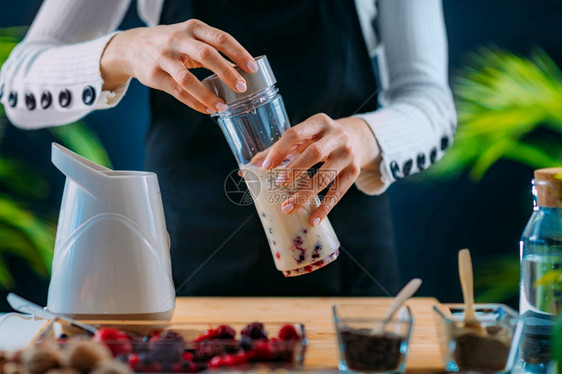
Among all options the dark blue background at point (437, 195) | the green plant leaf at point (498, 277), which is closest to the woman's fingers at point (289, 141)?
the dark blue background at point (437, 195)

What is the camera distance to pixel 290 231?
0.89 m

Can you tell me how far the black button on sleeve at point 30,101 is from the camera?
1176 mm

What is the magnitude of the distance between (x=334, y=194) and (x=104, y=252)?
330 millimetres

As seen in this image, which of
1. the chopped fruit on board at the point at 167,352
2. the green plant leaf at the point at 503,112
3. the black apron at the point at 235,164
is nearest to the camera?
the chopped fruit on board at the point at 167,352

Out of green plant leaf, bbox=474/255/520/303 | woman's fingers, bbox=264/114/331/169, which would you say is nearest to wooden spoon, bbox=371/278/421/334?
woman's fingers, bbox=264/114/331/169

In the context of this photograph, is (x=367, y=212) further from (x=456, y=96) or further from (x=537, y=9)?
(x=537, y=9)

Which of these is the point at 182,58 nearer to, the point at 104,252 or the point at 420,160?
the point at 104,252

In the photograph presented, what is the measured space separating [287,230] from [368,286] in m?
0.57

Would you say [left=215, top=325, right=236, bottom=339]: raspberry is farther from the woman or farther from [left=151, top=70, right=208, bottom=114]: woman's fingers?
Result: the woman

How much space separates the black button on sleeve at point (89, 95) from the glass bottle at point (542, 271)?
72cm

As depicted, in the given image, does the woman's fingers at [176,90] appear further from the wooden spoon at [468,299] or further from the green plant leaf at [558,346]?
the green plant leaf at [558,346]

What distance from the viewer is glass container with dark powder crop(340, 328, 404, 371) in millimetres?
666

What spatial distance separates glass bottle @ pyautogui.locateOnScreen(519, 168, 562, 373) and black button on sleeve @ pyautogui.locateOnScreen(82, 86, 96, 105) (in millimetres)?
Answer: 722

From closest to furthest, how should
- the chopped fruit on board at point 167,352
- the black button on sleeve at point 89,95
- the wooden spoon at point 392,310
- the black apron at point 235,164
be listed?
1. the chopped fruit on board at point 167,352
2. the wooden spoon at point 392,310
3. the black button on sleeve at point 89,95
4. the black apron at point 235,164
